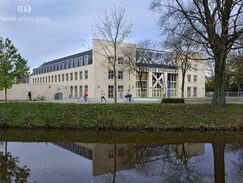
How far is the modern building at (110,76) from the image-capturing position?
40.3 m

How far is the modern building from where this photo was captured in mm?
40344

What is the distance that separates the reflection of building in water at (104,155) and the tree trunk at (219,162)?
2.37 metres

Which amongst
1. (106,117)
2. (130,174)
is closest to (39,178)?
(130,174)

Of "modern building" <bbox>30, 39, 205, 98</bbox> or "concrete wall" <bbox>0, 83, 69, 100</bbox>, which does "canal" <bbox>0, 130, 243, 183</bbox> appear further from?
"modern building" <bbox>30, 39, 205, 98</bbox>

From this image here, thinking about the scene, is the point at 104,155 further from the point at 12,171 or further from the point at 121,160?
the point at 12,171

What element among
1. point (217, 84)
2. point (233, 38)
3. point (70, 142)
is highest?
point (233, 38)

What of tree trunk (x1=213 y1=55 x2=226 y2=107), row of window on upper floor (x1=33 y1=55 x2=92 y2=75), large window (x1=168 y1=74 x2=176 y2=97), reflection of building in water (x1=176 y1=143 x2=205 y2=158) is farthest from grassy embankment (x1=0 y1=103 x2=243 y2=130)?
large window (x1=168 y1=74 x2=176 y2=97)

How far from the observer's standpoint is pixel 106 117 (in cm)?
1438

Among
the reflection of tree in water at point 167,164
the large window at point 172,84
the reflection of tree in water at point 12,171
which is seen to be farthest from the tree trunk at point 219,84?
the large window at point 172,84

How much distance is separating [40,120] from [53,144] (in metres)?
5.86

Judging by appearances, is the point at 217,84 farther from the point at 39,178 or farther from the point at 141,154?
the point at 39,178

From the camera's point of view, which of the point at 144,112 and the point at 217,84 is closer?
the point at 144,112

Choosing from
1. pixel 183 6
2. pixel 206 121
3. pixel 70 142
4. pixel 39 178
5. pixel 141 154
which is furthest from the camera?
pixel 183 6

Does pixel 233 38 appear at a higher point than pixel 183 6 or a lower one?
lower
